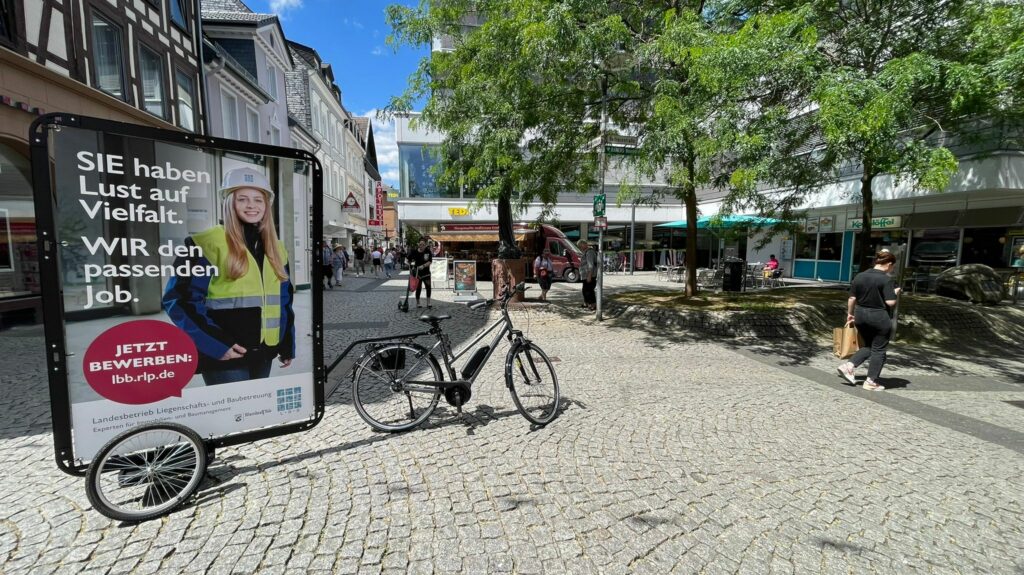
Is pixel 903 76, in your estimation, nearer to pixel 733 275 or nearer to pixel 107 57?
pixel 733 275

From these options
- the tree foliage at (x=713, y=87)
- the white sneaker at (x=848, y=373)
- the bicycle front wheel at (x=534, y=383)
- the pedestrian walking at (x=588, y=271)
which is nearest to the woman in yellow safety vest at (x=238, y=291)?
the bicycle front wheel at (x=534, y=383)

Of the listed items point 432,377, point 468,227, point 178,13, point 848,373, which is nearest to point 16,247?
point 178,13

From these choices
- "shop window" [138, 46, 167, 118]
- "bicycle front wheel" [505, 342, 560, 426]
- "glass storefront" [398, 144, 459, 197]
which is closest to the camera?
"bicycle front wheel" [505, 342, 560, 426]

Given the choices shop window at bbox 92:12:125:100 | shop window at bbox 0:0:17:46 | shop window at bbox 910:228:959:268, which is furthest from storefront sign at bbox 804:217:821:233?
shop window at bbox 0:0:17:46

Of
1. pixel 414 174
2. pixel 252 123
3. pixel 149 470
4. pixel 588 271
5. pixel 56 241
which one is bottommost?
pixel 149 470

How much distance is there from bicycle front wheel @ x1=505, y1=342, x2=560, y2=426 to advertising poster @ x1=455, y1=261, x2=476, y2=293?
891cm

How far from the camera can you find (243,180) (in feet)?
8.79

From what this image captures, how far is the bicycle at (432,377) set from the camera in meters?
3.73

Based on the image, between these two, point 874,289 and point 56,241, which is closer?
point 56,241

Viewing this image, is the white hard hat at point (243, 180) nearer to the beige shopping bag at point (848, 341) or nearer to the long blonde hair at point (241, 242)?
the long blonde hair at point (241, 242)

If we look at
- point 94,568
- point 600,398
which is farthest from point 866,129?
point 94,568

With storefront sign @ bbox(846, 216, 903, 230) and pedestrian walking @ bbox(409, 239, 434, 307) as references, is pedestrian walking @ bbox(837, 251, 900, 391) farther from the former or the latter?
storefront sign @ bbox(846, 216, 903, 230)

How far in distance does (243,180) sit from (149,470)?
5.99 feet

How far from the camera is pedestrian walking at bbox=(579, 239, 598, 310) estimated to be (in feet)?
33.4
